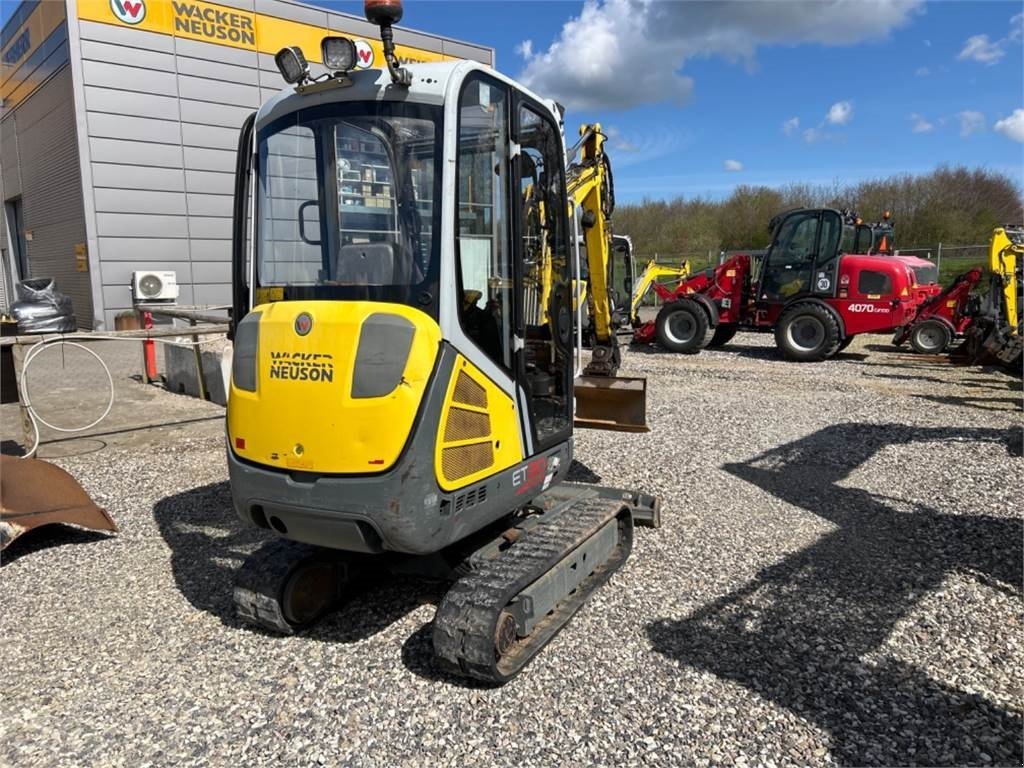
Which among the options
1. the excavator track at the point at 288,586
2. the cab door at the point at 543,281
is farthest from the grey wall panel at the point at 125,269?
the cab door at the point at 543,281

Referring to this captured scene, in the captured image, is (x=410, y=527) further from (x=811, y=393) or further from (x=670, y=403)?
(x=811, y=393)

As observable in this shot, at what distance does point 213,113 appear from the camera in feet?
57.0

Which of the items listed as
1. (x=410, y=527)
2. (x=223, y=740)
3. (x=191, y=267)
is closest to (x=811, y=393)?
(x=410, y=527)

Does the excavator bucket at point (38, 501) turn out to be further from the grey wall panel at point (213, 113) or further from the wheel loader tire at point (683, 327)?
the grey wall panel at point (213, 113)

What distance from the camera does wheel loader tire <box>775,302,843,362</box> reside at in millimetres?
12797

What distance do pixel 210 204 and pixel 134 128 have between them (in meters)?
2.19

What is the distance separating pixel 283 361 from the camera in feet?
10.5

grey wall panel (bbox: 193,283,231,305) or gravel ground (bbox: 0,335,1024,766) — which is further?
grey wall panel (bbox: 193,283,231,305)

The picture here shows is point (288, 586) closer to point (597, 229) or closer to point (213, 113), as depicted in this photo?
point (597, 229)

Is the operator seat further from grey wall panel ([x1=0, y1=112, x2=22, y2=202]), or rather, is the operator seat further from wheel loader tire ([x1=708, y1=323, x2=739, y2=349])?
grey wall panel ([x1=0, y1=112, x2=22, y2=202])

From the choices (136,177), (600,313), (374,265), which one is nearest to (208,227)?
(136,177)

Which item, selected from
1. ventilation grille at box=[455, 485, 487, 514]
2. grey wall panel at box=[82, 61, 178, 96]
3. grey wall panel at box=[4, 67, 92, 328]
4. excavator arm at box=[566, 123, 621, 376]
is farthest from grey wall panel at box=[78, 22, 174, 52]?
ventilation grille at box=[455, 485, 487, 514]

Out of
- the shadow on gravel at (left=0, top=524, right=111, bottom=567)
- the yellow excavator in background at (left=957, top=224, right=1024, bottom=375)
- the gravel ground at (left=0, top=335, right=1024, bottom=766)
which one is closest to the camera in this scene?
the gravel ground at (left=0, top=335, right=1024, bottom=766)

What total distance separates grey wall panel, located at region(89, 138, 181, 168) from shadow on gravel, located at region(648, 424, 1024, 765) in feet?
52.1
